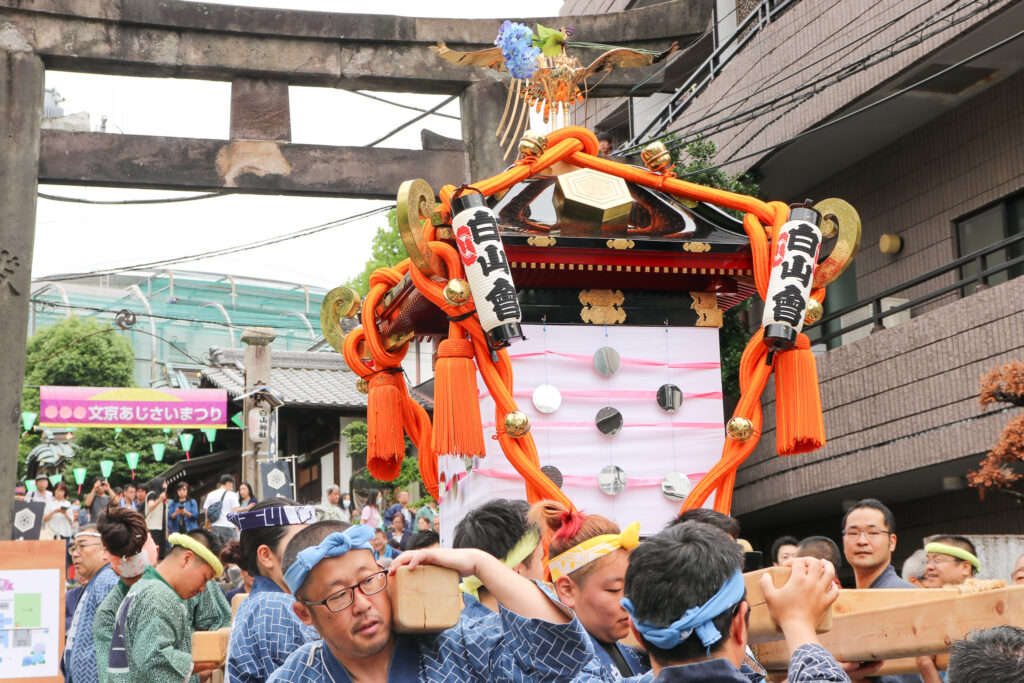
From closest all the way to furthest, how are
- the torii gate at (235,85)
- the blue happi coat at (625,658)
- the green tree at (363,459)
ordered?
1. the blue happi coat at (625,658)
2. the torii gate at (235,85)
3. the green tree at (363,459)

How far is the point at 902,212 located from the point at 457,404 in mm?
9069

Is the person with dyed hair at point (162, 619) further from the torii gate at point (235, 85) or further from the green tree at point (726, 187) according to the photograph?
the green tree at point (726, 187)

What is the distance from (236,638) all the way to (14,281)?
584cm

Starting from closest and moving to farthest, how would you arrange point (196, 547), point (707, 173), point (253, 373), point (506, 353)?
point (196, 547) → point (506, 353) → point (707, 173) → point (253, 373)

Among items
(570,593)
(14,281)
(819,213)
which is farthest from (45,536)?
(570,593)

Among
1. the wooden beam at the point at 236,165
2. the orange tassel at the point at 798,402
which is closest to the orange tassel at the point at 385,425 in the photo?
the orange tassel at the point at 798,402

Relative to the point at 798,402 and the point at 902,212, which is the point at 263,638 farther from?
the point at 902,212

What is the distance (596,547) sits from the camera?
10.9 feet

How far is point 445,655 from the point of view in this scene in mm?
2957

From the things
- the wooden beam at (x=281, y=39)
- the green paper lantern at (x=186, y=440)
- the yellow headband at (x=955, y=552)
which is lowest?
the yellow headband at (x=955, y=552)

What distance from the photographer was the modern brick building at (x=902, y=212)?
1116 cm

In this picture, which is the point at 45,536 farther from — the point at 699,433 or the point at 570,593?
the point at 570,593

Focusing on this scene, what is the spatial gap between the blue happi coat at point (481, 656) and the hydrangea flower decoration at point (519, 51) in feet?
16.9

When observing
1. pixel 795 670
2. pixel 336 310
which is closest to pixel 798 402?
pixel 336 310
